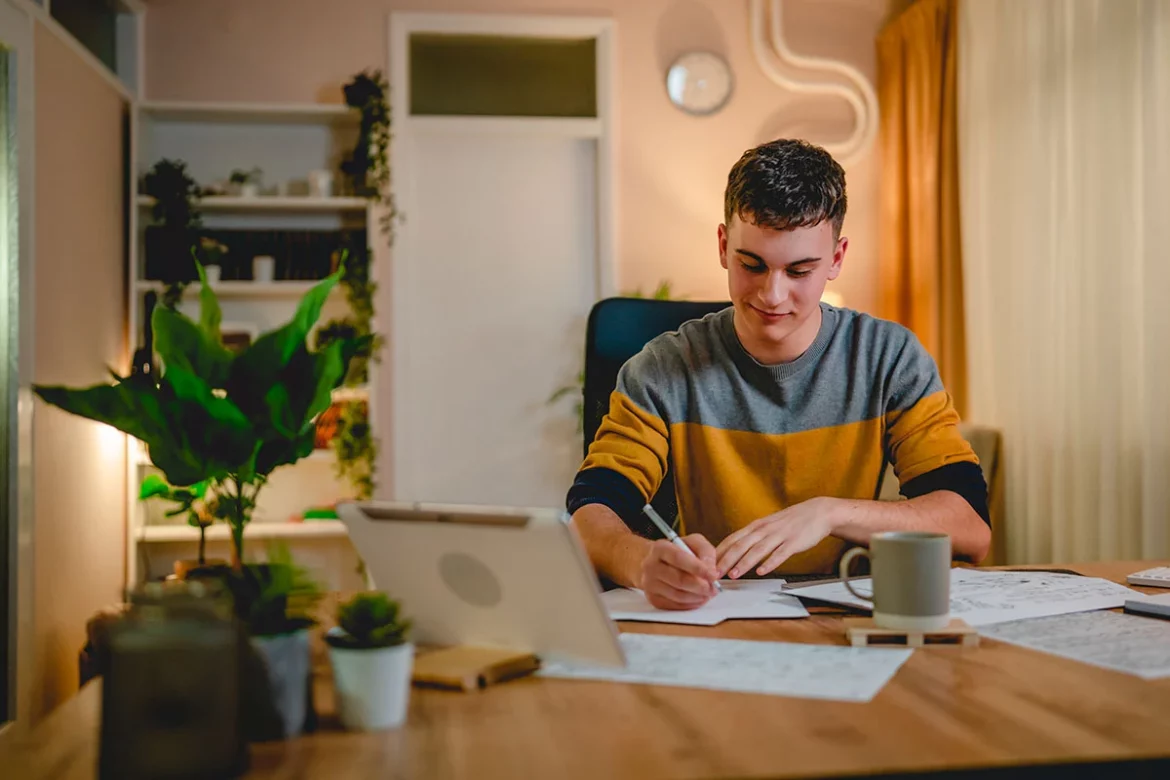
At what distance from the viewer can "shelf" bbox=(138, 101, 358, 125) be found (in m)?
3.82

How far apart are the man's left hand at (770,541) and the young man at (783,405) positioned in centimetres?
16

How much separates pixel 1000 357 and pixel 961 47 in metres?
1.10

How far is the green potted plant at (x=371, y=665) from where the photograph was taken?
0.76m

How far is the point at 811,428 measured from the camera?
1.73 m

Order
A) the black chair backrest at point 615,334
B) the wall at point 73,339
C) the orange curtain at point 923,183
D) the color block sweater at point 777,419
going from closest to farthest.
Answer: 1. the color block sweater at point 777,419
2. the black chair backrest at point 615,334
3. the wall at point 73,339
4. the orange curtain at point 923,183

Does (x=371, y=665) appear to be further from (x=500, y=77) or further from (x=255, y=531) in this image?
(x=500, y=77)

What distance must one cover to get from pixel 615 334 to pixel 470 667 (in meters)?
1.07

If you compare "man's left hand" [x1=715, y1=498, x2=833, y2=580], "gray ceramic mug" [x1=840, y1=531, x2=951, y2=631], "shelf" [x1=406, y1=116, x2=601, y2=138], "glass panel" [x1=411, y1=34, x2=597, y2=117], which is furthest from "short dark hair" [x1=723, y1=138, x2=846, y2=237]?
"glass panel" [x1=411, y1=34, x2=597, y2=117]

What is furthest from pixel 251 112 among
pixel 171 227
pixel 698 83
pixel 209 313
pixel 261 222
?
pixel 209 313

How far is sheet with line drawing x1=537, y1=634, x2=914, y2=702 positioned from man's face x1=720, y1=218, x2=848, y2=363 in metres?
0.74

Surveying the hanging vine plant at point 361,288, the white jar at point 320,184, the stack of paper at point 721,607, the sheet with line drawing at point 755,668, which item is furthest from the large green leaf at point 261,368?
the white jar at point 320,184

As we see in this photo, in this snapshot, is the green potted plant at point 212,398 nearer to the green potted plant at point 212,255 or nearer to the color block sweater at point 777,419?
the color block sweater at point 777,419

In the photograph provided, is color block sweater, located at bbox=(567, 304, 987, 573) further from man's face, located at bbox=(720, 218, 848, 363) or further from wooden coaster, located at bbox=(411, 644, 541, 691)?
wooden coaster, located at bbox=(411, 644, 541, 691)

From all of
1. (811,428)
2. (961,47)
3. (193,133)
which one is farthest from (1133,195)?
(193,133)
